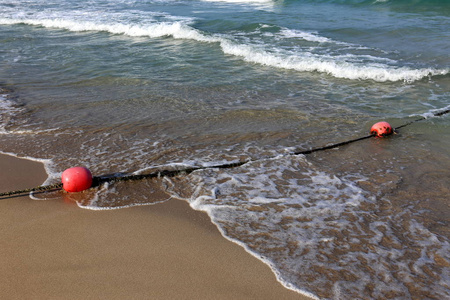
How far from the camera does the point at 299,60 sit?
404 inches

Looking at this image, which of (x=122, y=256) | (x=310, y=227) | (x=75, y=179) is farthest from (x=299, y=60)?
(x=122, y=256)

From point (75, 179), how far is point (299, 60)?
737 centimetres

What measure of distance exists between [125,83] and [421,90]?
19.8 feet

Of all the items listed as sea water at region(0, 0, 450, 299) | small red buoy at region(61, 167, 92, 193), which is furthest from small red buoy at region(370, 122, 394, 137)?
small red buoy at region(61, 167, 92, 193)

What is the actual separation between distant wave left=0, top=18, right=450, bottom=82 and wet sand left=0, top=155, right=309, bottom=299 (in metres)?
6.58

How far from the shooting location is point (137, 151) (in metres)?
5.42

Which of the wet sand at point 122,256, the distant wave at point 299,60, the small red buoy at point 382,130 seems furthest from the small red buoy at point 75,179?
the distant wave at point 299,60

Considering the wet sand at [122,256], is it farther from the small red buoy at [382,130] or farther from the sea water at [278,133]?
the small red buoy at [382,130]

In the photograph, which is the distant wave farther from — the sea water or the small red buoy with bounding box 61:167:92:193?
the small red buoy with bounding box 61:167:92:193

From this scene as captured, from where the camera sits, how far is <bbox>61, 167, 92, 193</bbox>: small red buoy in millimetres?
4230

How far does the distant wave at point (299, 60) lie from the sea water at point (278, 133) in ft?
0.14

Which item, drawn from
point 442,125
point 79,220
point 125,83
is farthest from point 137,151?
point 442,125

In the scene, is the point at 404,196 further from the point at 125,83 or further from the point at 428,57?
the point at 428,57

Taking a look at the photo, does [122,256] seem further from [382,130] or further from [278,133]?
[382,130]
